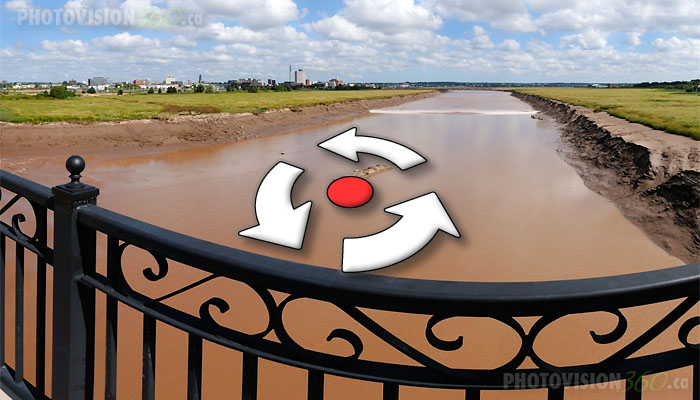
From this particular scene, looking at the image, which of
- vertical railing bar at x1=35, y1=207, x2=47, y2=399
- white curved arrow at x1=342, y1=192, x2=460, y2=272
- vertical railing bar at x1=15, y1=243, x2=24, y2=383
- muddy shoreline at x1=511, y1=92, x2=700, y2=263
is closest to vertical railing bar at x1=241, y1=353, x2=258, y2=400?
white curved arrow at x1=342, y1=192, x2=460, y2=272

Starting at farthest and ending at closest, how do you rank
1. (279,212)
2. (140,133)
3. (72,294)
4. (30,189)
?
(140,133) < (30,189) < (72,294) < (279,212)

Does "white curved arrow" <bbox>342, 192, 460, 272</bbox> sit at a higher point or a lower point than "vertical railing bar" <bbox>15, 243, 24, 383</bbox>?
higher

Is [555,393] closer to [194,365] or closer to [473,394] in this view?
[473,394]

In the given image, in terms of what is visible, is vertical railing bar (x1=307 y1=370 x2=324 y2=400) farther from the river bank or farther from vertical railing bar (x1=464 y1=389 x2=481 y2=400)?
the river bank

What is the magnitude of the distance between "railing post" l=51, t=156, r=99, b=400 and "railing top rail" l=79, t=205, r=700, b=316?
2.20 feet

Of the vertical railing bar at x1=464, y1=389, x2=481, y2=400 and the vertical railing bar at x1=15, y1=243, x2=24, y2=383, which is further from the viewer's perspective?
the vertical railing bar at x1=15, y1=243, x2=24, y2=383

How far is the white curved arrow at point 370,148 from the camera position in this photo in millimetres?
1589

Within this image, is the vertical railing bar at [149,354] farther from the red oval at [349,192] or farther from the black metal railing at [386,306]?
the red oval at [349,192]

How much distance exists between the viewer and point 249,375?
4.23 ft

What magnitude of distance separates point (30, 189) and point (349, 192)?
3.63 ft

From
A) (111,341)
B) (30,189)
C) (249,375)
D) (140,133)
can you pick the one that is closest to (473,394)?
(249,375)

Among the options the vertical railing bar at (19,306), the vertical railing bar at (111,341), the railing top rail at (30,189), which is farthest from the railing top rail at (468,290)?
the vertical railing bar at (19,306)

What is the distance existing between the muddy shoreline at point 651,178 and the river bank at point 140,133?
13.6 m

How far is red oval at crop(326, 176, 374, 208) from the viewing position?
1456mm
